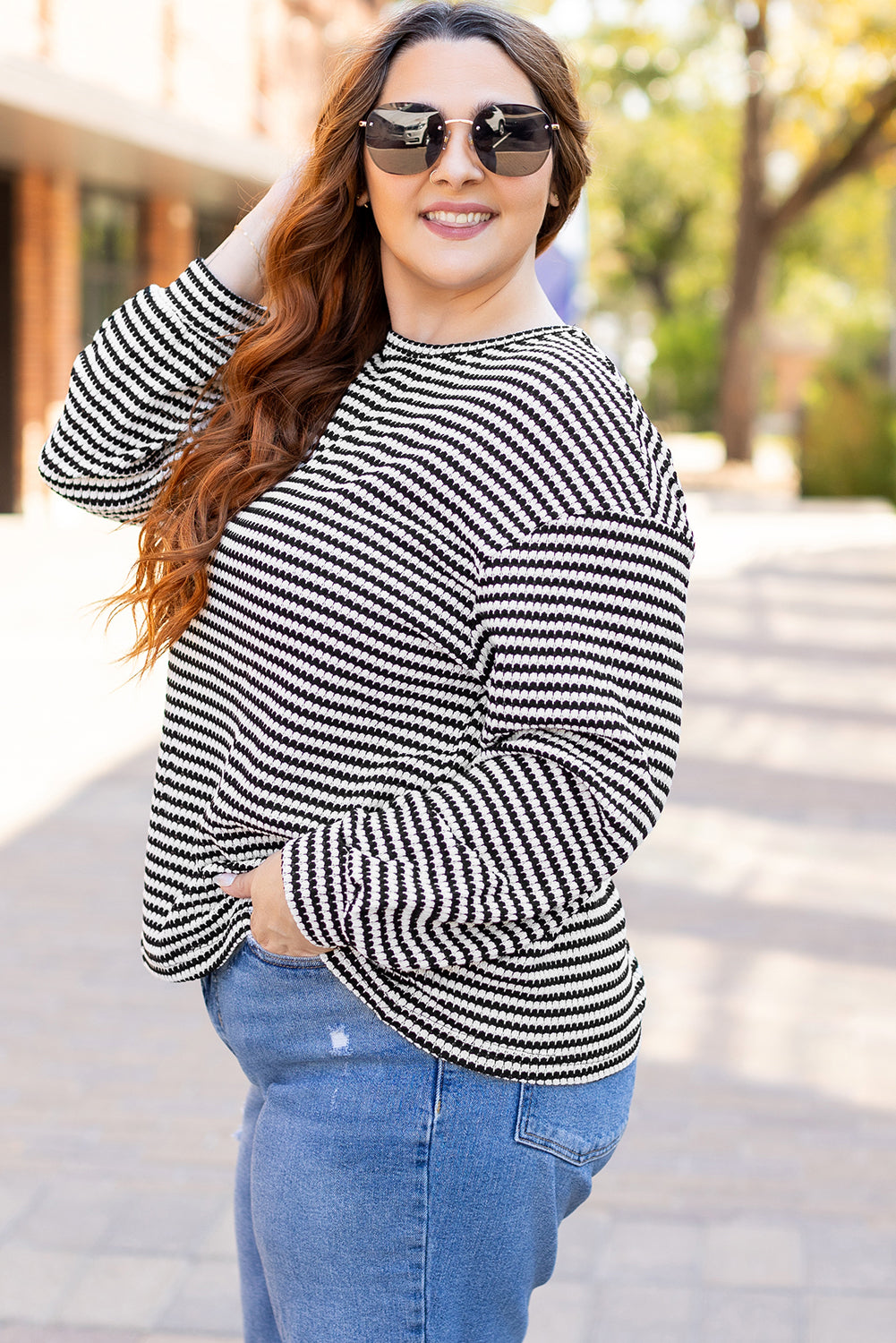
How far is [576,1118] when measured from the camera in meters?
1.62

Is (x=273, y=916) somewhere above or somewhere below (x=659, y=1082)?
above

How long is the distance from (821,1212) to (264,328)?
2.41 metres

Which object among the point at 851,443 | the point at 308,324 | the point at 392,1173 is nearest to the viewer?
the point at 392,1173

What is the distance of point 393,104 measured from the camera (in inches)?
66.8

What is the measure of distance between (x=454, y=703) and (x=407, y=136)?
0.59 m

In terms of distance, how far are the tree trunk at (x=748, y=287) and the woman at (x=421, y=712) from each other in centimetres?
2214

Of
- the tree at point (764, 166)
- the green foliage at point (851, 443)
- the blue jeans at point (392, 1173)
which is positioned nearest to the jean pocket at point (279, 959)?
the blue jeans at point (392, 1173)

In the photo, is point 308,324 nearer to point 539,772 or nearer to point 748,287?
point 539,772


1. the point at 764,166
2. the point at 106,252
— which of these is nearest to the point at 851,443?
the point at 764,166

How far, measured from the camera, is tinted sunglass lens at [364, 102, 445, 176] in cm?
168

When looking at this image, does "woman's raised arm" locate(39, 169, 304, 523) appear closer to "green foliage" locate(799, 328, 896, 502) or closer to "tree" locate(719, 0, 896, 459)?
"green foliage" locate(799, 328, 896, 502)

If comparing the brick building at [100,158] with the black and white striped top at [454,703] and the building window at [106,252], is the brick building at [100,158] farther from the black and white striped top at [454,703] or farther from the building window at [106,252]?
the black and white striped top at [454,703]

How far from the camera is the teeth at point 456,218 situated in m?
1.70

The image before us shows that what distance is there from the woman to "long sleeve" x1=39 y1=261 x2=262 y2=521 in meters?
0.07
